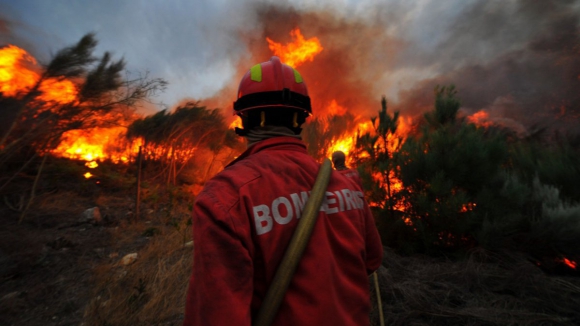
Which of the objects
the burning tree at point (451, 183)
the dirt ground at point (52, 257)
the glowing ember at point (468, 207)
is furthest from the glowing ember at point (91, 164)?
the glowing ember at point (468, 207)

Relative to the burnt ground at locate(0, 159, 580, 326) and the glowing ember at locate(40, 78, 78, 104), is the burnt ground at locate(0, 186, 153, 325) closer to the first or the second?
the burnt ground at locate(0, 159, 580, 326)

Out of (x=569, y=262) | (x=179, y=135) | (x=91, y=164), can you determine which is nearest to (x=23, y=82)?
(x=91, y=164)

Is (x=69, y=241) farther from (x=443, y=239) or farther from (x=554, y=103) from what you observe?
(x=554, y=103)

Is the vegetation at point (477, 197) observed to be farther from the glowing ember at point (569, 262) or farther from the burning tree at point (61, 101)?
the burning tree at point (61, 101)

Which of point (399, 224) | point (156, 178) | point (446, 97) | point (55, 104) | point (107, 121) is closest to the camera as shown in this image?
point (399, 224)

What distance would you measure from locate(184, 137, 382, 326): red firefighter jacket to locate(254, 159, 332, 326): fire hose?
0.11 ft

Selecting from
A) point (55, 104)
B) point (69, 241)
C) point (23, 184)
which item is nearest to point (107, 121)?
→ point (55, 104)

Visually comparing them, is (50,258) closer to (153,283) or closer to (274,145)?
(153,283)

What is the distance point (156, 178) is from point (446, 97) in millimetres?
12240

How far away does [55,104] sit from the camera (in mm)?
6949

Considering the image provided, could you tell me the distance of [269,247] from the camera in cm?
86

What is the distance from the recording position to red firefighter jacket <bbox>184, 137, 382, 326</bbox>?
753 millimetres

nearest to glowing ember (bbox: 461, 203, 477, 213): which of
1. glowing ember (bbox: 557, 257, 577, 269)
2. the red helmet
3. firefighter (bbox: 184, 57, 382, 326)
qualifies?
glowing ember (bbox: 557, 257, 577, 269)

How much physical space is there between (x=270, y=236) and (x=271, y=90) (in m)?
0.76
